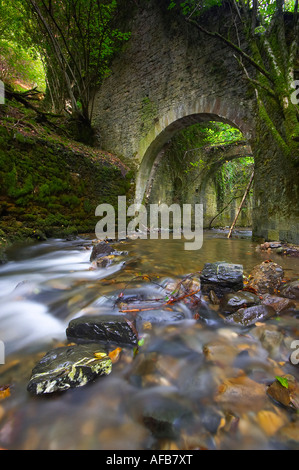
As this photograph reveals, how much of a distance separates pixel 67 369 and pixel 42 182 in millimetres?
4809

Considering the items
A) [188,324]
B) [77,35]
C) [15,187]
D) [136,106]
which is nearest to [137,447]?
[188,324]

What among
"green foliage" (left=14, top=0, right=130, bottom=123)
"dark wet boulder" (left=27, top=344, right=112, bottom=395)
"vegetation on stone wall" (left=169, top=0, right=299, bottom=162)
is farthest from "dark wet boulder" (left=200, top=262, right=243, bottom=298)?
"green foliage" (left=14, top=0, right=130, bottom=123)

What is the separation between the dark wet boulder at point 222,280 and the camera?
1612mm

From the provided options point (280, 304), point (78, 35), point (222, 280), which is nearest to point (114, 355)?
point (222, 280)

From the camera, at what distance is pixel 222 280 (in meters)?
1.63

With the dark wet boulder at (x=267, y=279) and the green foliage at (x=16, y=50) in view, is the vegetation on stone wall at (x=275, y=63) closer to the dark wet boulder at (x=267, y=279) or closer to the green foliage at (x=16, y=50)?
the dark wet boulder at (x=267, y=279)

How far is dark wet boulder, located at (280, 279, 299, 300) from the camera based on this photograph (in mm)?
1569

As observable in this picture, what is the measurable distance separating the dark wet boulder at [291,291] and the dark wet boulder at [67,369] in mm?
1395

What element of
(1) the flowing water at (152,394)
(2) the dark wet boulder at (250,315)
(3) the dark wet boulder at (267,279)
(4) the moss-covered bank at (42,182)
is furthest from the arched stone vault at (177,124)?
(1) the flowing water at (152,394)

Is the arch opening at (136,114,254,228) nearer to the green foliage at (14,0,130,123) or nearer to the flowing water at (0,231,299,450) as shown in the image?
the green foliage at (14,0,130,123)

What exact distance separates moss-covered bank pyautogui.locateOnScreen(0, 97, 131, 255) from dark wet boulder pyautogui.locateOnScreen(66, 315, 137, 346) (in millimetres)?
3129

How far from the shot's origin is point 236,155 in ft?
32.2
